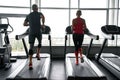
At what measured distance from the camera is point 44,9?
895 cm

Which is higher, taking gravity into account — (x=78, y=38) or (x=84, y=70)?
(x=78, y=38)

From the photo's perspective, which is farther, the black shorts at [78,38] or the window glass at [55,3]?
the window glass at [55,3]

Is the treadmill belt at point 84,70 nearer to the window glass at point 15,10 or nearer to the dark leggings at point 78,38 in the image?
the dark leggings at point 78,38

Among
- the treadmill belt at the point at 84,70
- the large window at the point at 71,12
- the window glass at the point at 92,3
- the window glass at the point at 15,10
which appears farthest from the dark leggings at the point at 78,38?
the window glass at the point at 15,10

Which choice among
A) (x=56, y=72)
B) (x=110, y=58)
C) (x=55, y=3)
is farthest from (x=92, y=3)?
(x=56, y=72)

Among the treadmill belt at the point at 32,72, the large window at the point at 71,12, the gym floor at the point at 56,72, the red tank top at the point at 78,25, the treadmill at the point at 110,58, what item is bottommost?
the gym floor at the point at 56,72

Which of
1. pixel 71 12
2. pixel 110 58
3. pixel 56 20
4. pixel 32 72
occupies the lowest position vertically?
pixel 32 72

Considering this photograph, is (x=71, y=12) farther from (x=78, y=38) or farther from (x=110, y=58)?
(x=78, y=38)

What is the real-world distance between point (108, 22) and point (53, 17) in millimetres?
2364

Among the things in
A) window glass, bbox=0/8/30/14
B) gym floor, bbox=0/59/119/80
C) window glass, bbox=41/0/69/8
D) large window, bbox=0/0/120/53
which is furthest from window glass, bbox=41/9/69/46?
gym floor, bbox=0/59/119/80

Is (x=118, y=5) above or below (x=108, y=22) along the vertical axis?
above

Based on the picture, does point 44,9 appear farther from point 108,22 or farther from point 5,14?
point 108,22

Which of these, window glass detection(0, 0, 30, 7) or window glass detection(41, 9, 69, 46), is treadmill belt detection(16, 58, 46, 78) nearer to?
window glass detection(41, 9, 69, 46)

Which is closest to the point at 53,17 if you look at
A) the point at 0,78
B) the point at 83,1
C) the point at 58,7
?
the point at 58,7
